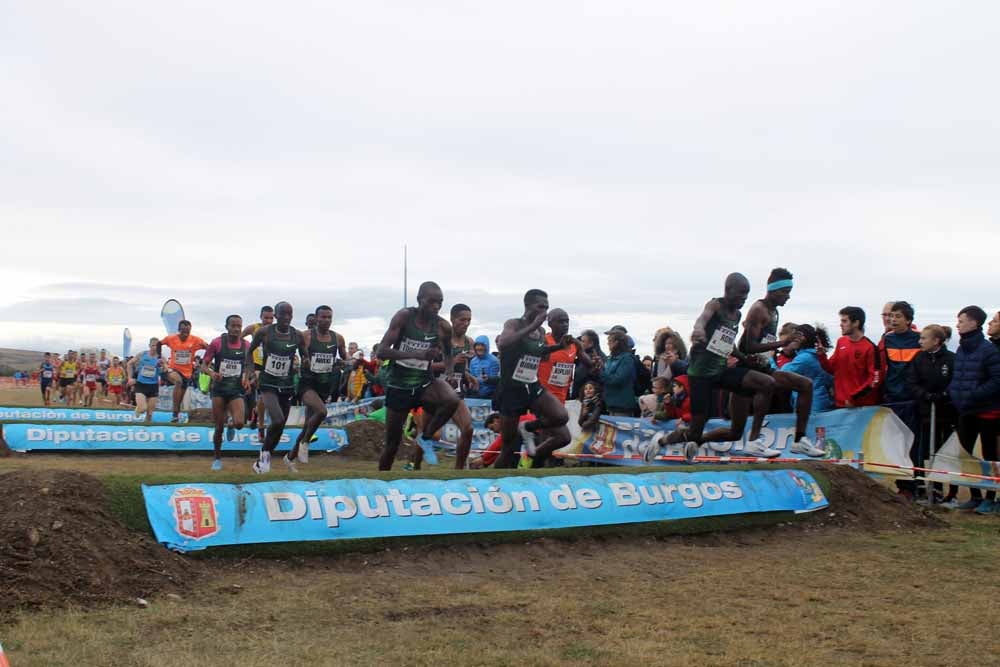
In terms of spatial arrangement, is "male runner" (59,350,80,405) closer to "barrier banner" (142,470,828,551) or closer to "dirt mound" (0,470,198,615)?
"dirt mound" (0,470,198,615)

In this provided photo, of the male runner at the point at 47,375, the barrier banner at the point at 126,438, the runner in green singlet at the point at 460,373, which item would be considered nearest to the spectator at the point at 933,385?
the runner in green singlet at the point at 460,373

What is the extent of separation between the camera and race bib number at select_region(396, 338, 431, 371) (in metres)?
9.78

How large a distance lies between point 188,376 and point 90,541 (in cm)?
1306

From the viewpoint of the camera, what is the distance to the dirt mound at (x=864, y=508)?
8.91 meters

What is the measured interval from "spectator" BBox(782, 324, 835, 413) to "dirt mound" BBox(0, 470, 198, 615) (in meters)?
8.30

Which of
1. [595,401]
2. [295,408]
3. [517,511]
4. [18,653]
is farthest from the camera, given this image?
[295,408]

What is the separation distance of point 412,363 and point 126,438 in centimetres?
909

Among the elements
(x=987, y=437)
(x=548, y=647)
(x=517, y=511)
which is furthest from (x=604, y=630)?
(x=987, y=437)

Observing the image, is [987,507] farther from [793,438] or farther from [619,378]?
[619,378]

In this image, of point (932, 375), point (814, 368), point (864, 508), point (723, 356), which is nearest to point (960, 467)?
point (932, 375)

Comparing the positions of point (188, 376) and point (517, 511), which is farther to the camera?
point (188, 376)

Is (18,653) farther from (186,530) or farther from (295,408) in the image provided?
(295,408)

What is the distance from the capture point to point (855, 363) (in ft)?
37.2

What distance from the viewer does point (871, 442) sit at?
10.9 metres
